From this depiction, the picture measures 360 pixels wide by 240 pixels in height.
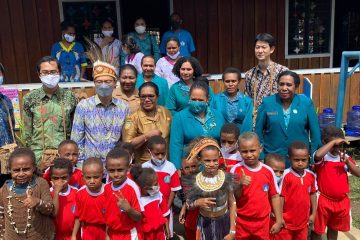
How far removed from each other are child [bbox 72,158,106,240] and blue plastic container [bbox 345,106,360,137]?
517 cm

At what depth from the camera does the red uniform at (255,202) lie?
10.3 feet

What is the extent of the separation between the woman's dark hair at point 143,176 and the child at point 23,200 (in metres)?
0.66

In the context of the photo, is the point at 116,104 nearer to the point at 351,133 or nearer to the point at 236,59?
the point at 351,133

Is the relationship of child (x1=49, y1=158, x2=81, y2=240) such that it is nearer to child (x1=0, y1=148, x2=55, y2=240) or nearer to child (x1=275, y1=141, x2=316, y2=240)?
child (x1=0, y1=148, x2=55, y2=240)

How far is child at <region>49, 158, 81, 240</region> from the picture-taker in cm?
314

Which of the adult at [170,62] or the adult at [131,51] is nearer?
the adult at [170,62]

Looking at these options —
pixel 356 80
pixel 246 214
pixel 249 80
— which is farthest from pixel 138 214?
pixel 356 80

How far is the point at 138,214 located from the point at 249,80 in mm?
1996

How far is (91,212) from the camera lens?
9.95ft

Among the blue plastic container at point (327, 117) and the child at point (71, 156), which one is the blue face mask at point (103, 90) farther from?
the blue plastic container at point (327, 117)

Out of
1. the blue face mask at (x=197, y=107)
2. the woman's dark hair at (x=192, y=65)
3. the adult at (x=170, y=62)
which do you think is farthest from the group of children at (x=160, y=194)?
the adult at (x=170, y=62)

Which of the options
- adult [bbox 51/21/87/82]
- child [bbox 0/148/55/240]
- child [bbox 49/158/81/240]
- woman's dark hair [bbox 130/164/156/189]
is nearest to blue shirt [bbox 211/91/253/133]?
woman's dark hair [bbox 130/164/156/189]

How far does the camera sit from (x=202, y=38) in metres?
8.66

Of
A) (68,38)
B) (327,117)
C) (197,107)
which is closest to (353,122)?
(327,117)
